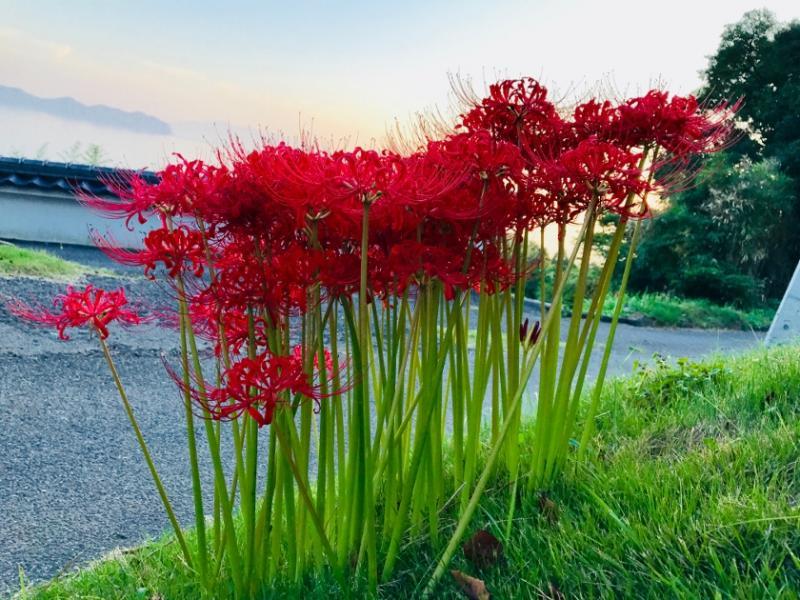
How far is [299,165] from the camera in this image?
183 centimetres

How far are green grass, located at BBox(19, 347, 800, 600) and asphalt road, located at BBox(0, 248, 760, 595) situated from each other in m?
0.69

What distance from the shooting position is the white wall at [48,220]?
12.9m

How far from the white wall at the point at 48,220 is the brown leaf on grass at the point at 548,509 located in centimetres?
1120

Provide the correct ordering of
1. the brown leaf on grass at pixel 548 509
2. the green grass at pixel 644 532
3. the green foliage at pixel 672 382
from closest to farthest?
the green grass at pixel 644 532
the brown leaf on grass at pixel 548 509
the green foliage at pixel 672 382

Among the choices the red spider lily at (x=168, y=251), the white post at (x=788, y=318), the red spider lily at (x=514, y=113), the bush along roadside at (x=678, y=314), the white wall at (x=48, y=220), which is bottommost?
the bush along roadside at (x=678, y=314)

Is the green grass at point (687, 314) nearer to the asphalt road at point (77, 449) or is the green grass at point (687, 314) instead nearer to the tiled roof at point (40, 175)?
the asphalt road at point (77, 449)

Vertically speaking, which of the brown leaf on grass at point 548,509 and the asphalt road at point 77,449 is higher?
the brown leaf on grass at point 548,509

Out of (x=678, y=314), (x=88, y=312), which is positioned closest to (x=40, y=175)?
(x=678, y=314)

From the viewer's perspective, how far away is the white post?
21.7 ft

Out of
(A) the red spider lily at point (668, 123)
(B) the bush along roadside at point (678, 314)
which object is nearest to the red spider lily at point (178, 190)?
(A) the red spider lily at point (668, 123)

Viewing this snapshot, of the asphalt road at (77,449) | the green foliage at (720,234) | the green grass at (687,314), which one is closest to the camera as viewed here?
the asphalt road at (77,449)

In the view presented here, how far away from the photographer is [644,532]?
7.41 feet

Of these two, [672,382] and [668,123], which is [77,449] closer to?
[672,382]

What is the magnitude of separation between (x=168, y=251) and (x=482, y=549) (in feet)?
3.88
